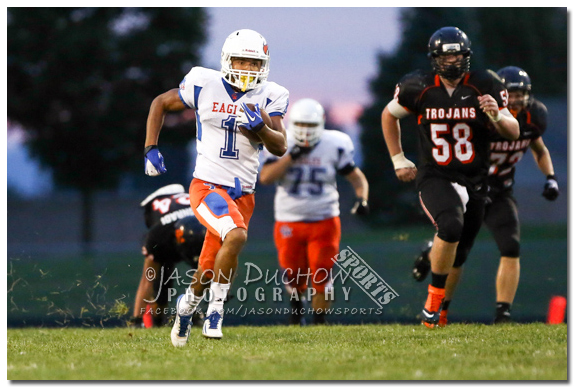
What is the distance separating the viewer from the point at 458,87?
→ 581cm

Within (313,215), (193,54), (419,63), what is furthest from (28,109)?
(313,215)

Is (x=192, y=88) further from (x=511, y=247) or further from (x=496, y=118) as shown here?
(x=511, y=247)

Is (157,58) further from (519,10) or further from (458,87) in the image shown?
(519,10)

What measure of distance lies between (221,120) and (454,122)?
1.72 metres

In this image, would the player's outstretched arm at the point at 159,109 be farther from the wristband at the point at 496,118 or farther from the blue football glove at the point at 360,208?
the blue football glove at the point at 360,208

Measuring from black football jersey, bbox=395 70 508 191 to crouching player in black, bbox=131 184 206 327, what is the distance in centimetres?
195

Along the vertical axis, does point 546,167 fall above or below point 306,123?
below

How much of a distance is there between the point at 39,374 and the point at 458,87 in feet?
11.2

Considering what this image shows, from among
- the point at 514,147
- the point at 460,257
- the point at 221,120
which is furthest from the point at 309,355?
the point at 514,147

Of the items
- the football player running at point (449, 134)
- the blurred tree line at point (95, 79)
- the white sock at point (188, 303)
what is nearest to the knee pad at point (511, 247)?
the football player running at point (449, 134)

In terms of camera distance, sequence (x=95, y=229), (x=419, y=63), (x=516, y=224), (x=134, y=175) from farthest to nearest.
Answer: (x=419, y=63), (x=95, y=229), (x=134, y=175), (x=516, y=224)

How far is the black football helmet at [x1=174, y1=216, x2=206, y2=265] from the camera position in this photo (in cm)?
669

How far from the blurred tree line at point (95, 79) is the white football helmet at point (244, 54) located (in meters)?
17.6

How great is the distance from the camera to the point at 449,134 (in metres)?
5.88
